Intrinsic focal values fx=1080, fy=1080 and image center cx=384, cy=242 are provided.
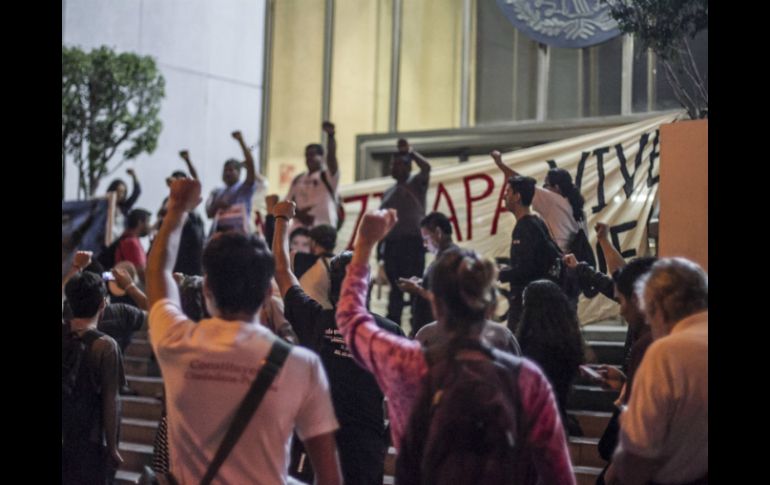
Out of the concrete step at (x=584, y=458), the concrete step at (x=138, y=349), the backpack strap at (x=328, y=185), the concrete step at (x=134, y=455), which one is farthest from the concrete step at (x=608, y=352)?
the concrete step at (x=138, y=349)

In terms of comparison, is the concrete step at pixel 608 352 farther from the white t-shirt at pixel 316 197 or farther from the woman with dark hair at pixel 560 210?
the white t-shirt at pixel 316 197

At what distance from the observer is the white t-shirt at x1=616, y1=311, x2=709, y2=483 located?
3262mm

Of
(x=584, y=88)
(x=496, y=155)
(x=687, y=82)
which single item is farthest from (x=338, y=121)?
(x=496, y=155)

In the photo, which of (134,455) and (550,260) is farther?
(134,455)

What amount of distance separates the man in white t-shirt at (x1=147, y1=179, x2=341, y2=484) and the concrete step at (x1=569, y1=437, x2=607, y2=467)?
2510 mm

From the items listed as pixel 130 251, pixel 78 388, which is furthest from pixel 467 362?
pixel 130 251

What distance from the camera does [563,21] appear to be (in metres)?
10.6

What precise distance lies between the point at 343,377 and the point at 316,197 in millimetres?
4440

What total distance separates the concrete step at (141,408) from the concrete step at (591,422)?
3.19 m

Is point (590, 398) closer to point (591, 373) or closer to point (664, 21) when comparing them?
point (664, 21)

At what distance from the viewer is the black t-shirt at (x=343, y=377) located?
180 inches
